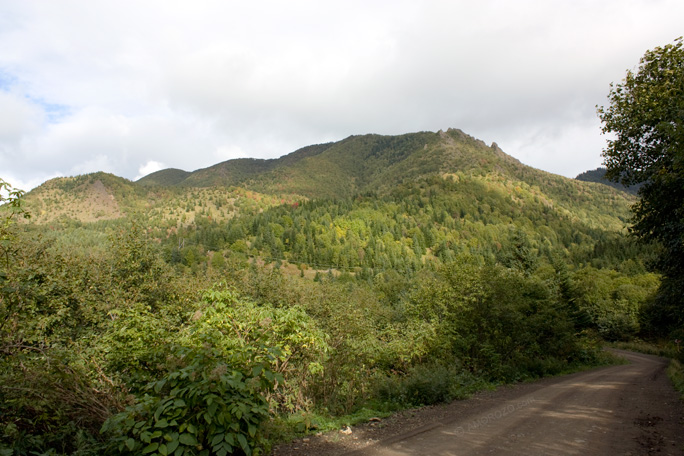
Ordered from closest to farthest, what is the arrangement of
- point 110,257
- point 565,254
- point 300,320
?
point 300,320 → point 110,257 → point 565,254

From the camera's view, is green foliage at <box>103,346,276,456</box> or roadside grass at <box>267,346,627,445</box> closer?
green foliage at <box>103,346,276,456</box>

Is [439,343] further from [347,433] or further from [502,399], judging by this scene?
[347,433]

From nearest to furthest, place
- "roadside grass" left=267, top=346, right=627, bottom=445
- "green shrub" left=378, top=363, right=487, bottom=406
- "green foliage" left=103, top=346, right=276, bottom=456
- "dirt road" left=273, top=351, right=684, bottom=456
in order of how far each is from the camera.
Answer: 1. "green foliage" left=103, top=346, right=276, bottom=456
2. "dirt road" left=273, top=351, right=684, bottom=456
3. "roadside grass" left=267, top=346, right=627, bottom=445
4. "green shrub" left=378, top=363, right=487, bottom=406

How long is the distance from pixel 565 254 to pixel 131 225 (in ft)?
578

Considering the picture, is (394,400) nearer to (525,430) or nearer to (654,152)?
(525,430)

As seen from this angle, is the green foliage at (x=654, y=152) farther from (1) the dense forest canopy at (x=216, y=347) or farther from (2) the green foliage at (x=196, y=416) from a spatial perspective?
(2) the green foliage at (x=196, y=416)

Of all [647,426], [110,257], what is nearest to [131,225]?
[110,257]

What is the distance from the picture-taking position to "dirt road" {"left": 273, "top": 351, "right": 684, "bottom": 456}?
21.7ft

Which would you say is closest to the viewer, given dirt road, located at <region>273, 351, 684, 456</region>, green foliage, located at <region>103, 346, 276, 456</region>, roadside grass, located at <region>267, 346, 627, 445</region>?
green foliage, located at <region>103, 346, 276, 456</region>

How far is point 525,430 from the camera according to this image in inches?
309

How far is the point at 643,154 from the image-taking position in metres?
13.5

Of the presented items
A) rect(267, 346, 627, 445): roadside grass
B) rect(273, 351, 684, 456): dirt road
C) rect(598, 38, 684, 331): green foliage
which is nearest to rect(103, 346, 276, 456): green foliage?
rect(267, 346, 627, 445): roadside grass

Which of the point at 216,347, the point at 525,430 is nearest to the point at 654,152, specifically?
the point at 525,430

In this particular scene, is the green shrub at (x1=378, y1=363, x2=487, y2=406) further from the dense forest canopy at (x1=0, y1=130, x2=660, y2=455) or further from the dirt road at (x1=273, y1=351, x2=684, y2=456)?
the dirt road at (x1=273, y1=351, x2=684, y2=456)
